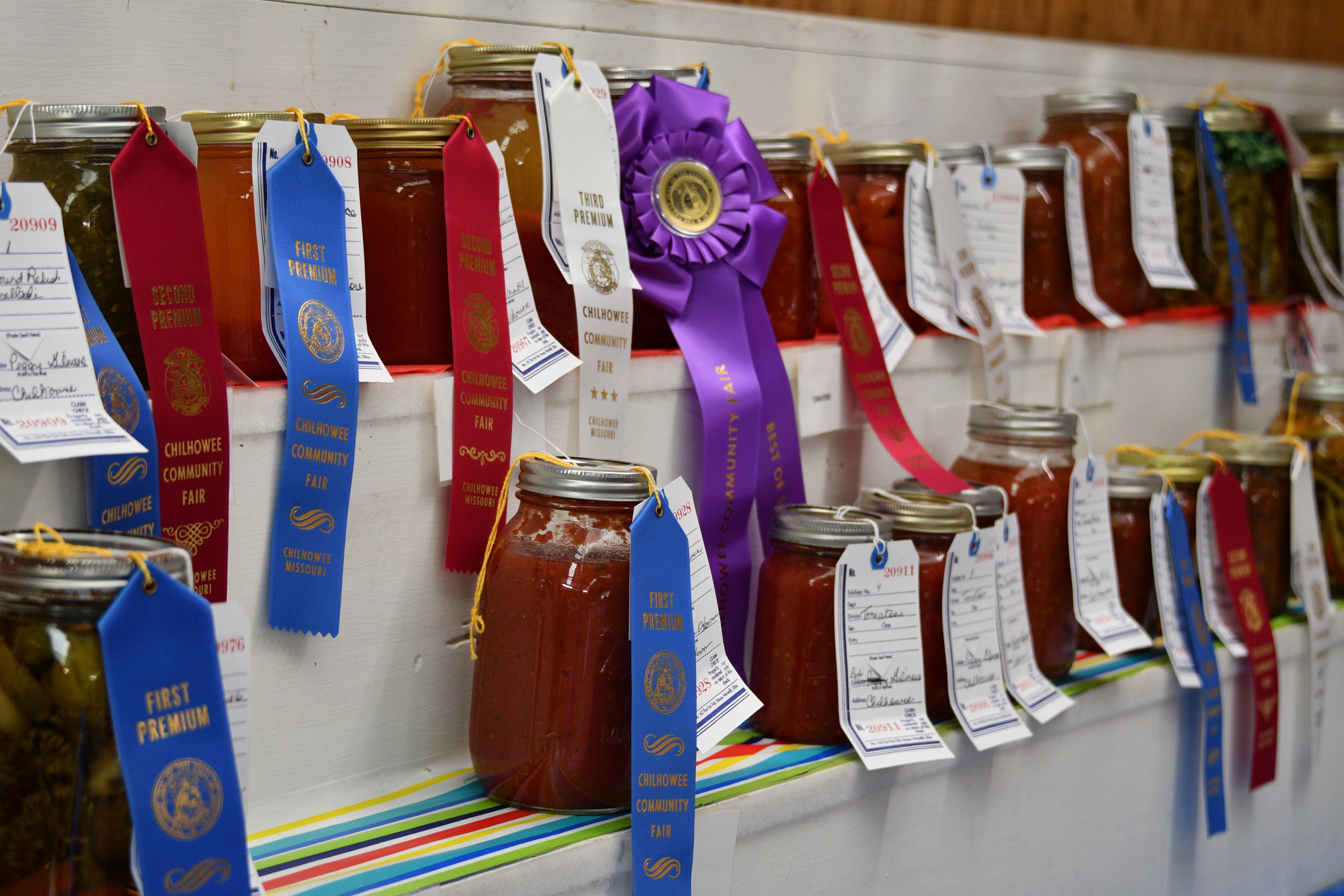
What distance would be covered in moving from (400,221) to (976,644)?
0.66 metres

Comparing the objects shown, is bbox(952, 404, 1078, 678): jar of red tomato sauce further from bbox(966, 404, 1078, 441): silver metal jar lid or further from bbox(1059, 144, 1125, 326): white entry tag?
bbox(1059, 144, 1125, 326): white entry tag

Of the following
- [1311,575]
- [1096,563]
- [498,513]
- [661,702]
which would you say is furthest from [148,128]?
[1311,575]

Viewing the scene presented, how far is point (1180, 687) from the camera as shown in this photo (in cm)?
140

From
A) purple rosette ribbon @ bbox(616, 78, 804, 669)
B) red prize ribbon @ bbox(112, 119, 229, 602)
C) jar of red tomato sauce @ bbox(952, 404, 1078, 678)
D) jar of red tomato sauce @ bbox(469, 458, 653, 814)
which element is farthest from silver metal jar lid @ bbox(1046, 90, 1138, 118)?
red prize ribbon @ bbox(112, 119, 229, 602)

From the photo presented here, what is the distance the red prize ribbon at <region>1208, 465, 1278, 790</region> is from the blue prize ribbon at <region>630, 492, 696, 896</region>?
837 millimetres

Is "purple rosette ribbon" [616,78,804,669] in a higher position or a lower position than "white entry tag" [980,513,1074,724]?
higher

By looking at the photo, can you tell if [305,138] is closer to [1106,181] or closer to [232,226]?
[232,226]

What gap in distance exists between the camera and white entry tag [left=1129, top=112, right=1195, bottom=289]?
161cm

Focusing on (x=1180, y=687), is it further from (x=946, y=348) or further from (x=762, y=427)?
(x=762, y=427)

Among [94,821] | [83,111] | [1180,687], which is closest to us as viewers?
[94,821]

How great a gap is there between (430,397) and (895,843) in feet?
1.93

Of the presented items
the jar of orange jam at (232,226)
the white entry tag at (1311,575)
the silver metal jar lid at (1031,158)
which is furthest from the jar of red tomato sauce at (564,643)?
the white entry tag at (1311,575)

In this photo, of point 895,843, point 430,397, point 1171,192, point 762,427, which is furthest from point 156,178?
point 1171,192

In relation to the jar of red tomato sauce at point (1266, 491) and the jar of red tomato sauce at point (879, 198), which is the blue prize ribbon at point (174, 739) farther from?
the jar of red tomato sauce at point (1266, 491)
